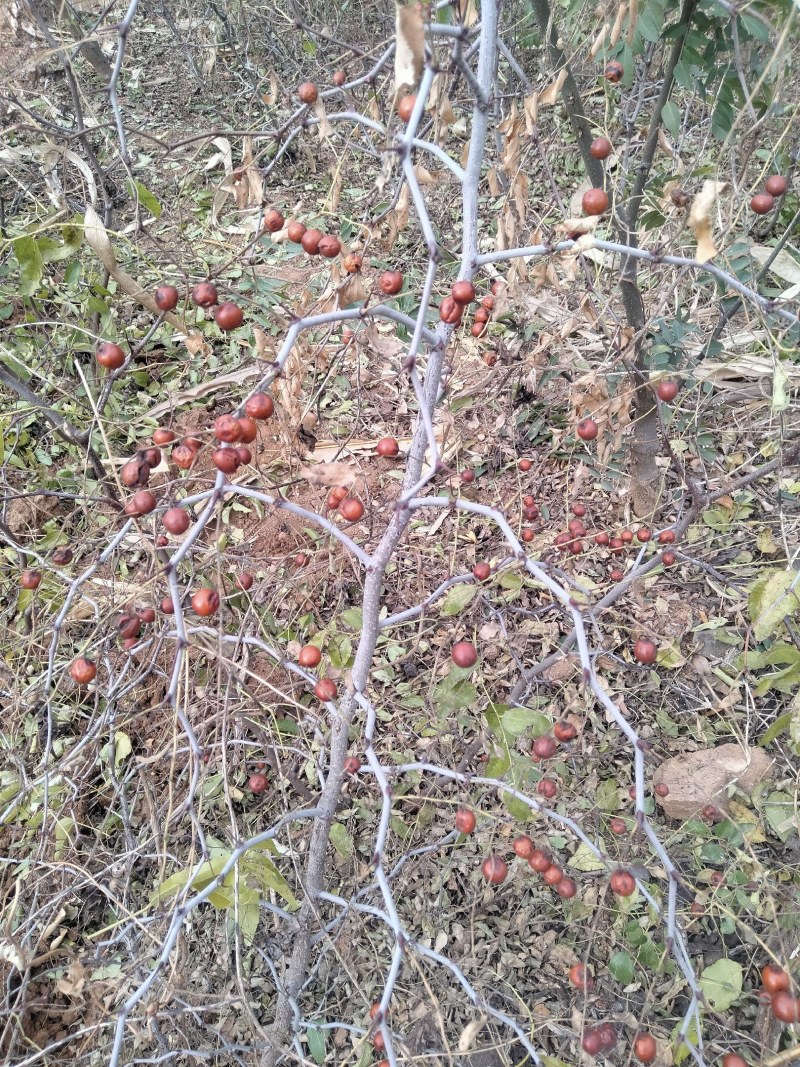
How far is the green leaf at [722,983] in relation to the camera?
4.94ft

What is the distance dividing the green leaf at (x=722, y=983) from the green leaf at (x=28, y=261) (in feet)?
7.71

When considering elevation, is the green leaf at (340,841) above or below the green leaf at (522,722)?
below

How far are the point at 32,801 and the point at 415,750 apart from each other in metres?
1.24

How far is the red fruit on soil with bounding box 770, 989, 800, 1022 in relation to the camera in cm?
104

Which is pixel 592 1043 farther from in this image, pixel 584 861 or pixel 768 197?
pixel 768 197

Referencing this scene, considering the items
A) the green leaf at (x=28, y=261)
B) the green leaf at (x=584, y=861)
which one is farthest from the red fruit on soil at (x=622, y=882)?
the green leaf at (x=28, y=261)

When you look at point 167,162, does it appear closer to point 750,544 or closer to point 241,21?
point 241,21

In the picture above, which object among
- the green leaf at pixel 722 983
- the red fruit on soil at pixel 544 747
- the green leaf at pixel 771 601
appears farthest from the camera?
the green leaf at pixel 771 601

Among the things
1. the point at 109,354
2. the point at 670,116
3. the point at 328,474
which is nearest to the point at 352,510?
the point at 328,474

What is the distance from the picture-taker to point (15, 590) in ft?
8.70

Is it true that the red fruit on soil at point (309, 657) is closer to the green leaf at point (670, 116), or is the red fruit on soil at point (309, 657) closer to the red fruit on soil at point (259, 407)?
the red fruit on soil at point (259, 407)

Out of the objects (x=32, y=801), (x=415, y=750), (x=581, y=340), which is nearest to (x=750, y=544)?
(x=581, y=340)

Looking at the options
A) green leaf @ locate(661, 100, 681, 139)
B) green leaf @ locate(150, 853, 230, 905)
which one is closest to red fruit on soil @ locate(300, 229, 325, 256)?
green leaf @ locate(150, 853, 230, 905)

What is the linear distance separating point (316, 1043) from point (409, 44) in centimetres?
215
